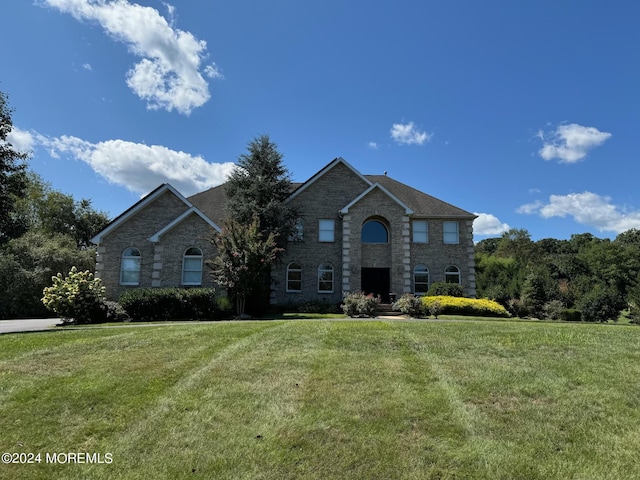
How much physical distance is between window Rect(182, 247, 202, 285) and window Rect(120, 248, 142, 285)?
2653mm

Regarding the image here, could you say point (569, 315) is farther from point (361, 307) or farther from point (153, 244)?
point (153, 244)

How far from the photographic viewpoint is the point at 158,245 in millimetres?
21812

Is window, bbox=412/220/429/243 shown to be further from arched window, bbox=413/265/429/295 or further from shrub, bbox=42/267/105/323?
shrub, bbox=42/267/105/323

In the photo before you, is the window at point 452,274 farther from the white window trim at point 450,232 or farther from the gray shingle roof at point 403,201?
the gray shingle roof at point 403,201

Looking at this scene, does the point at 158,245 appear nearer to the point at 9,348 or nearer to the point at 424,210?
the point at 9,348

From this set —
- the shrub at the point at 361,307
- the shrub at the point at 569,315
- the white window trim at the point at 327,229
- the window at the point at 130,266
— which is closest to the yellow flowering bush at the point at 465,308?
the shrub at the point at 361,307

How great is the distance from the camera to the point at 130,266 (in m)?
22.3

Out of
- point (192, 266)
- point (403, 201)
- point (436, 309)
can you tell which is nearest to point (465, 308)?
point (436, 309)

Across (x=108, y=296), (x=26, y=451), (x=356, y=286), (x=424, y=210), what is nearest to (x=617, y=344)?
(x=26, y=451)

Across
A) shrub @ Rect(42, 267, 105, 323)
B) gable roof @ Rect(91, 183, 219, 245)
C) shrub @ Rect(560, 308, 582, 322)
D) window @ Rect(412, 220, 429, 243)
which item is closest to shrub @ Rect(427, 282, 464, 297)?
window @ Rect(412, 220, 429, 243)

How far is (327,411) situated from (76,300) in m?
16.8

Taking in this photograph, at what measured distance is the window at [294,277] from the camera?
2594 cm

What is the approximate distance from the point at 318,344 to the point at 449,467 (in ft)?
15.3

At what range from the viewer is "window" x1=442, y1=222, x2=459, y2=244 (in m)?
26.9
